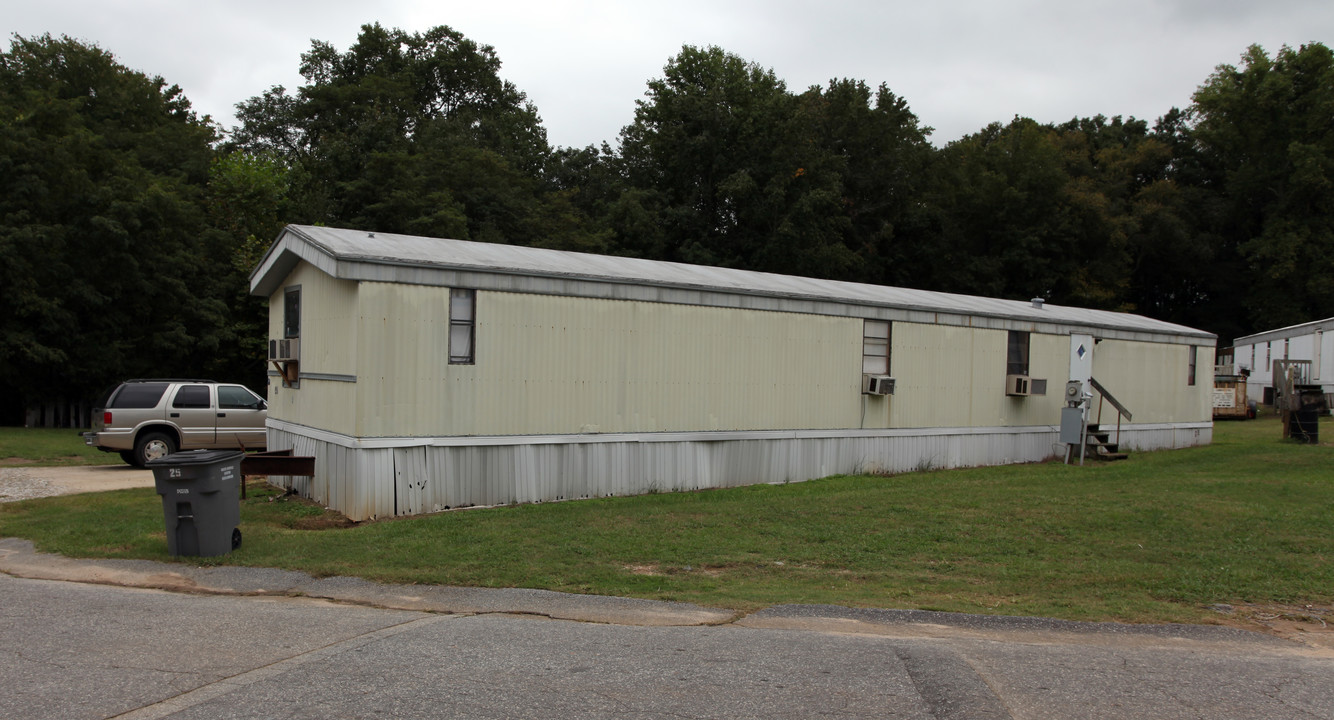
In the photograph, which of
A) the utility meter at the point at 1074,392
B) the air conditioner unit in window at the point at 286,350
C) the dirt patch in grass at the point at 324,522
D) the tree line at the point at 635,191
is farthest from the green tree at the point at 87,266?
the utility meter at the point at 1074,392

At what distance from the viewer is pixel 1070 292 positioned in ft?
153

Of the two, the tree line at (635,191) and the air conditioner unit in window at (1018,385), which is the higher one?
the tree line at (635,191)

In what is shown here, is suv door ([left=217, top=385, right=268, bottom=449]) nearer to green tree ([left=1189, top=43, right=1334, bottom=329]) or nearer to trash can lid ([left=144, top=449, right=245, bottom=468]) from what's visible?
trash can lid ([left=144, top=449, right=245, bottom=468])

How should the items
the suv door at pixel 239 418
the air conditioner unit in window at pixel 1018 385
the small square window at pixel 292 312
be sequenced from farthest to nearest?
the air conditioner unit in window at pixel 1018 385 → the suv door at pixel 239 418 → the small square window at pixel 292 312

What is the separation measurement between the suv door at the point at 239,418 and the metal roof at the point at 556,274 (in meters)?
3.51

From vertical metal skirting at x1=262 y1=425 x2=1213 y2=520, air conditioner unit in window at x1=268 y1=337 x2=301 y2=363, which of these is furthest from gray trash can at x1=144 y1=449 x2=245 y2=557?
air conditioner unit in window at x1=268 y1=337 x2=301 y2=363

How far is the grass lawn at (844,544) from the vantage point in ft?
27.1

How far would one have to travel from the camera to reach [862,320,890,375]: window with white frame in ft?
55.0

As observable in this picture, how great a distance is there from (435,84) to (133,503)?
49875 millimetres

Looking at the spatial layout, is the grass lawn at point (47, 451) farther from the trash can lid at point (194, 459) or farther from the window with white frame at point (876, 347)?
the window with white frame at point (876, 347)

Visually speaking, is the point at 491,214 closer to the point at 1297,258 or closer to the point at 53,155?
the point at 53,155

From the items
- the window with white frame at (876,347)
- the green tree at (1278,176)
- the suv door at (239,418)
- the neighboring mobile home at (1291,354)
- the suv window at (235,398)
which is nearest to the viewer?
the window with white frame at (876,347)

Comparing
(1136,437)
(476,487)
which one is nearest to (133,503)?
(476,487)

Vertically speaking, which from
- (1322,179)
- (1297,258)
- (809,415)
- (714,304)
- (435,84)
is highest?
(435,84)
